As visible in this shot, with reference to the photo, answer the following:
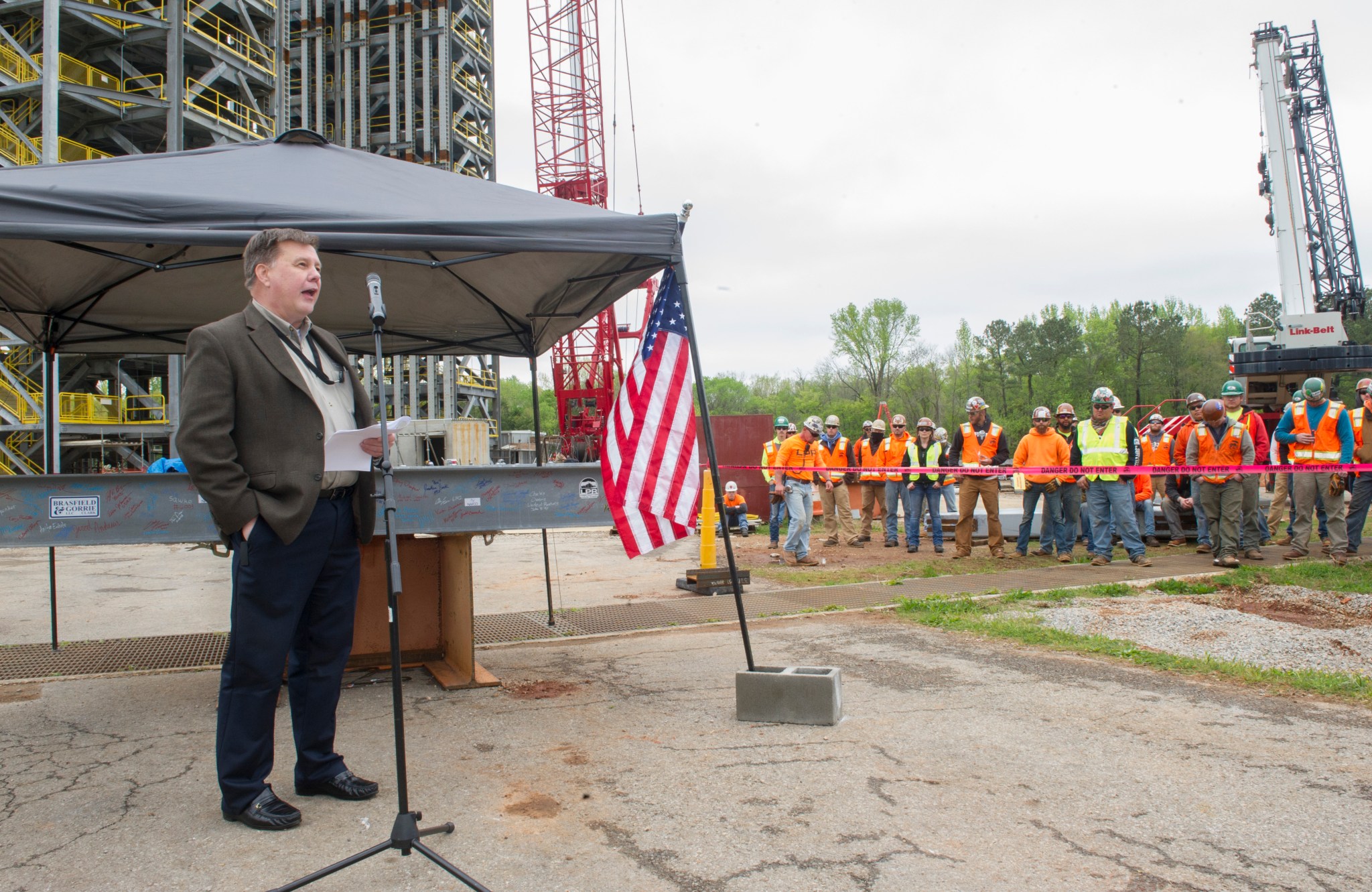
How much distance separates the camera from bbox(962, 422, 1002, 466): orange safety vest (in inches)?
464

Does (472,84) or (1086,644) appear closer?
(1086,644)

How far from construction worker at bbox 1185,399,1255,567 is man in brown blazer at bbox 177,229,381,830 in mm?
9442

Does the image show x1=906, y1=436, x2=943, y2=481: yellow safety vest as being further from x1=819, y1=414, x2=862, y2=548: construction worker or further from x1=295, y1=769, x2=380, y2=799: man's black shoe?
x1=295, y1=769, x2=380, y2=799: man's black shoe

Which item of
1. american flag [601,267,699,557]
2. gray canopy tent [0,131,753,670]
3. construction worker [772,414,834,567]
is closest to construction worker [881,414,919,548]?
construction worker [772,414,834,567]

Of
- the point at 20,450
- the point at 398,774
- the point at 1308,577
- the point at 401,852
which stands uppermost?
the point at 20,450

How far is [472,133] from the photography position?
48.0m

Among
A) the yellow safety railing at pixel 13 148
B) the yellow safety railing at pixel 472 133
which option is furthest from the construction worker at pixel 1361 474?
the yellow safety railing at pixel 472 133

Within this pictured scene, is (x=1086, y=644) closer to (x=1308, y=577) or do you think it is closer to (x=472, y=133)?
(x=1308, y=577)

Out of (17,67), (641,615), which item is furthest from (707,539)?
(17,67)

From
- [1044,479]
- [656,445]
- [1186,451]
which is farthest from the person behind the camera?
[1044,479]

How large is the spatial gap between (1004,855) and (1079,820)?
443 mm

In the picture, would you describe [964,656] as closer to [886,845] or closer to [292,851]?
[886,845]

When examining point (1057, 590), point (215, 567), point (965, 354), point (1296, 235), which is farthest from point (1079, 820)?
point (965, 354)

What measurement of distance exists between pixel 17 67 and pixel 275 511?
2898 centimetres
